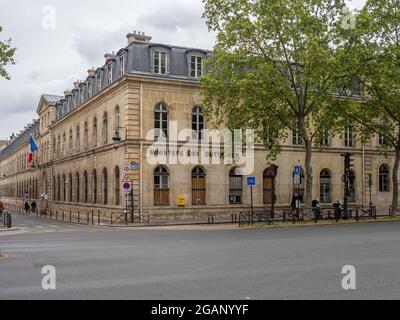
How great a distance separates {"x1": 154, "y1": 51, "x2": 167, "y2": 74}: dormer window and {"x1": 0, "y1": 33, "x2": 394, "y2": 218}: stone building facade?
0.07 metres

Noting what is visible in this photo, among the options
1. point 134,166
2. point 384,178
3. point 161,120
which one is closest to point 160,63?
point 161,120

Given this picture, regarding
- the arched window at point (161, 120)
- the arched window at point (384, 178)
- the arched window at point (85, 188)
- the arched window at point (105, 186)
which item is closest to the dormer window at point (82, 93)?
the arched window at point (85, 188)

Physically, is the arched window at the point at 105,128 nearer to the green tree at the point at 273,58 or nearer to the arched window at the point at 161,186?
the arched window at the point at 161,186

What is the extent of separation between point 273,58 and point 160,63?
963 centimetres

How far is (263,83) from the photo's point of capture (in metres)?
27.9

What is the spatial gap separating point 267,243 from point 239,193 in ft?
67.2

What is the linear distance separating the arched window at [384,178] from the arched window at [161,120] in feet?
69.2

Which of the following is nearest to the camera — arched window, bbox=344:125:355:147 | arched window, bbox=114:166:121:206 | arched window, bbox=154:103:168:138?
arched window, bbox=154:103:168:138

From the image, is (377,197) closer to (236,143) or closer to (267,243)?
(236,143)

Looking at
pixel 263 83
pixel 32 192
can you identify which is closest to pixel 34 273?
pixel 263 83

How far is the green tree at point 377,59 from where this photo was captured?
28.9 meters

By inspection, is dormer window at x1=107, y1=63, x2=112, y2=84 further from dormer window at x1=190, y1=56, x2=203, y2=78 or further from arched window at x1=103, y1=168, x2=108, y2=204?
arched window at x1=103, y1=168, x2=108, y2=204

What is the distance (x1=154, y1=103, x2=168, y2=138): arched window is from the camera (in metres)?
35.1

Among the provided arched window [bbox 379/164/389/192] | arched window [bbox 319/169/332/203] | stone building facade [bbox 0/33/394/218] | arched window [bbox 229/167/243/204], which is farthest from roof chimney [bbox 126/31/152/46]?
arched window [bbox 379/164/389/192]
